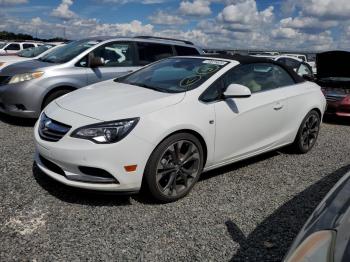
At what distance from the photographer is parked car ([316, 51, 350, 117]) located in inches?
341

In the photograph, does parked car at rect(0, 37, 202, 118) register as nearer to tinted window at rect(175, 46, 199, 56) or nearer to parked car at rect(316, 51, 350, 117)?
tinted window at rect(175, 46, 199, 56)

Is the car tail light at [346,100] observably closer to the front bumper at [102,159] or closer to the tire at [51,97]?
the tire at [51,97]

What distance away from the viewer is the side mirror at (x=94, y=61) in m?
7.01

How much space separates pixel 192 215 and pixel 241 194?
0.80 m

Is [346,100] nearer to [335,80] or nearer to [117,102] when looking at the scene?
[335,80]

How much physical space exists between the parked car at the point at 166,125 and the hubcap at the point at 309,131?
1.62ft

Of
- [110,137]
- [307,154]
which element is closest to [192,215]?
[110,137]

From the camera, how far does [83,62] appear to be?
7074mm

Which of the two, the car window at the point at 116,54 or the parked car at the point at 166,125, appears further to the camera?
the car window at the point at 116,54

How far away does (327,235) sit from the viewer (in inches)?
69.3

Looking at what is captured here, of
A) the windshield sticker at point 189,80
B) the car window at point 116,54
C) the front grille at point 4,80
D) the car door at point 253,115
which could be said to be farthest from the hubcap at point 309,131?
the front grille at point 4,80

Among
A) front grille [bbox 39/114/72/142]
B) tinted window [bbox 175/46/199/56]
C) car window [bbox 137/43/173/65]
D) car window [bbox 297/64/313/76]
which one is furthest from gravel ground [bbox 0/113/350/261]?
car window [bbox 297/64/313/76]

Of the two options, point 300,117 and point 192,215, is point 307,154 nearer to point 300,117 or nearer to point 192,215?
point 300,117

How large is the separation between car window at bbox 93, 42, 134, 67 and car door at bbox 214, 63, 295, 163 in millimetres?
3278
